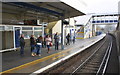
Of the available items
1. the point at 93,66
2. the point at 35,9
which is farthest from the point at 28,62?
the point at 93,66

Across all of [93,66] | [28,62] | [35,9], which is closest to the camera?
[28,62]

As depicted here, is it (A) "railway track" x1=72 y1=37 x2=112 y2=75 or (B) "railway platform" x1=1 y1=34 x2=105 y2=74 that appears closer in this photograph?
(B) "railway platform" x1=1 y1=34 x2=105 y2=74

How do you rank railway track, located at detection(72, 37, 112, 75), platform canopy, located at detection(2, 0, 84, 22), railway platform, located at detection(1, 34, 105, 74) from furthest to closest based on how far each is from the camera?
platform canopy, located at detection(2, 0, 84, 22), railway track, located at detection(72, 37, 112, 75), railway platform, located at detection(1, 34, 105, 74)

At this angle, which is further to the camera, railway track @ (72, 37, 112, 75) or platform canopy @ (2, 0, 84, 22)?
platform canopy @ (2, 0, 84, 22)

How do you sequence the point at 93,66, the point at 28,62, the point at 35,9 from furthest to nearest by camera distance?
the point at 93,66, the point at 35,9, the point at 28,62

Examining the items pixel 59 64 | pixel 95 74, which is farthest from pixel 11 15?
pixel 95 74

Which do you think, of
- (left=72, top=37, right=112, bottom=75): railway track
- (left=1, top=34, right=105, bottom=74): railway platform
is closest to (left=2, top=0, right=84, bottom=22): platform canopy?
(left=1, top=34, right=105, bottom=74): railway platform

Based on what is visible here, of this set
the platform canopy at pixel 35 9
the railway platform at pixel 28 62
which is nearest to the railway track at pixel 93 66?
the railway platform at pixel 28 62

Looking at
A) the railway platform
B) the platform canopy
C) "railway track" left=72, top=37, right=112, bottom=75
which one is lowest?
"railway track" left=72, top=37, right=112, bottom=75

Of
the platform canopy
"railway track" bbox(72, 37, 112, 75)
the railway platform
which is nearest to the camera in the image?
the railway platform

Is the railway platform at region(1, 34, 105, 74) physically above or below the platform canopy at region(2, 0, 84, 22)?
below

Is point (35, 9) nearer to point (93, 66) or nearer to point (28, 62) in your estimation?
point (28, 62)

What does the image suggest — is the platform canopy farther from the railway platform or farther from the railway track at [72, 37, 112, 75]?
the railway track at [72, 37, 112, 75]

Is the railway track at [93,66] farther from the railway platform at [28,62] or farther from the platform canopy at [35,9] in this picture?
the platform canopy at [35,9]
